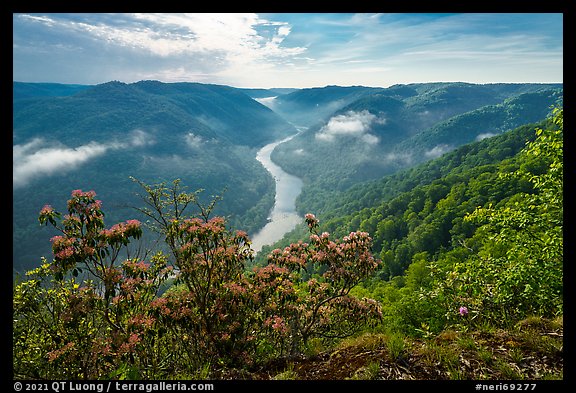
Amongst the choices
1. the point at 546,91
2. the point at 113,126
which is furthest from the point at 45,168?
the point at 546,91

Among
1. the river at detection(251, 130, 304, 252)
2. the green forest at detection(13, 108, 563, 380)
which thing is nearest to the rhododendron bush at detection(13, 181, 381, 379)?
the green forest at detection(13, 108, 563, 380)

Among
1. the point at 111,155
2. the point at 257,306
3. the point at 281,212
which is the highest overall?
the point at 111,155

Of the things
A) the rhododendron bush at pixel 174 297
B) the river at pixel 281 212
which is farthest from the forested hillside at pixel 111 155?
the rhododendron bush at pixel 174 297

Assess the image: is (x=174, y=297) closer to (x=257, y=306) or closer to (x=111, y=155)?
(x=257, y=306)

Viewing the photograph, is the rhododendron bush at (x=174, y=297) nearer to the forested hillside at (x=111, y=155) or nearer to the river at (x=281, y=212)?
the river at (x=281, y=212)

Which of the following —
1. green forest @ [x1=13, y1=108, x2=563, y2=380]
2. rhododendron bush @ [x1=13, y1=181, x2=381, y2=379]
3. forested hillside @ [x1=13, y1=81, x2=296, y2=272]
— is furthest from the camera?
forested hillside @ [x1=13, y1=81, x2=296, y2=272]

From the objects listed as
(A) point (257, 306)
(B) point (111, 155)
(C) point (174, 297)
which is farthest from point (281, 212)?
(C) point (174, 297)

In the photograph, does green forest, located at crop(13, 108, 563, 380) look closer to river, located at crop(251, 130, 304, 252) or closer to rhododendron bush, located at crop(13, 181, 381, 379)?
rhododendron bush, located at crop(13, 181, 381, 379)
